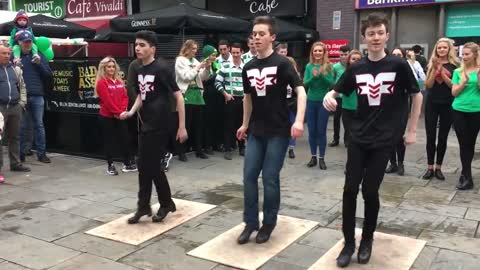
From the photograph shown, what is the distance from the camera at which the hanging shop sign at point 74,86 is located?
8078mm

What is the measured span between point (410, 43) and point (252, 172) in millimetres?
10304

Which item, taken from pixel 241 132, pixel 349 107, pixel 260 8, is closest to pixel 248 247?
pixel 241 132

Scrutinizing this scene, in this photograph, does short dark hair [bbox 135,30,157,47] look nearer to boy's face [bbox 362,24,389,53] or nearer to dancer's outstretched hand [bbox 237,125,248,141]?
dancer's outstretched hand [bbox 237,125,248,141]

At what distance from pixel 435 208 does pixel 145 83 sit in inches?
130

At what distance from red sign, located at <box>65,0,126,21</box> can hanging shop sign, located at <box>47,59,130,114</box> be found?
36.7ft

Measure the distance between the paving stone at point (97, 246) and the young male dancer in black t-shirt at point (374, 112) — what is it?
5.82 ft

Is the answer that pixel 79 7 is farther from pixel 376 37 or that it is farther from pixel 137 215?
pixel 376 37

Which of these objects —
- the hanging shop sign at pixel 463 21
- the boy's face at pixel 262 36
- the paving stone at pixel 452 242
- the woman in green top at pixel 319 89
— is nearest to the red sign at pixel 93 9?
the hanging shop sign at pixel 463 21

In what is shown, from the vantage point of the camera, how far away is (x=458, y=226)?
4984 mm

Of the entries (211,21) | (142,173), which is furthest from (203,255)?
(211,21)

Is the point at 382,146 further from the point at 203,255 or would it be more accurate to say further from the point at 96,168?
the point at 96,168

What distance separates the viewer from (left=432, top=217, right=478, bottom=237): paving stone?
15.8 ft

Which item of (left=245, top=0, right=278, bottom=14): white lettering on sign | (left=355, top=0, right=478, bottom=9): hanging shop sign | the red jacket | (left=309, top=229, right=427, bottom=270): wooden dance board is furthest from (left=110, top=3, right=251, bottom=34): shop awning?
(left=309, top=229, right=427, bottom=270): wooden dance board

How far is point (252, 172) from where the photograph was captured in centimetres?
444
